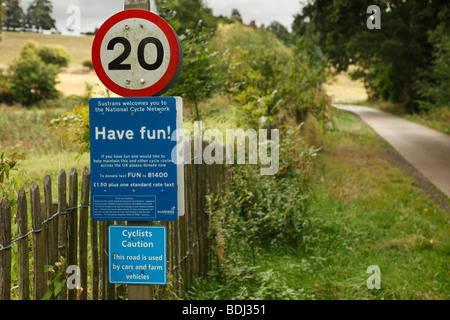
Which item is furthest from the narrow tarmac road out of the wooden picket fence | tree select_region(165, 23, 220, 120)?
the wooden picket fence

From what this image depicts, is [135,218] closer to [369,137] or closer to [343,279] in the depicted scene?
[343,279]

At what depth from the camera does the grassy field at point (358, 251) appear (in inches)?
→ 178

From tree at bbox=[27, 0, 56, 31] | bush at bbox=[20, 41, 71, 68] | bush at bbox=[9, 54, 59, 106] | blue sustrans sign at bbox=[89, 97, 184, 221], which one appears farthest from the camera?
tree at bbox=[27, 0, 56, 31]

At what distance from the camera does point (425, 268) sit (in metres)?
5.27

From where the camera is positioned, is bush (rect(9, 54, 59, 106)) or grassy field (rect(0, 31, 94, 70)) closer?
bush (rect(9, 54, 59, 106))

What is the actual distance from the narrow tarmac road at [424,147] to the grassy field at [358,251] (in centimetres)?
154

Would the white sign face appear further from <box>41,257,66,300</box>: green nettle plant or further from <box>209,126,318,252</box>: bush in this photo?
<box>209,126,318,252</box>: bush

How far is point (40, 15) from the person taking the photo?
59.9 m

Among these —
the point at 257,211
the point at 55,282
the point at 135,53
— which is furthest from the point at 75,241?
the point at 257,211

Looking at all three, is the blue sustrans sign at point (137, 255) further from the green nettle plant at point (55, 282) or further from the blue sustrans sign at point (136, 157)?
the green nettle plant at point (55, 282)

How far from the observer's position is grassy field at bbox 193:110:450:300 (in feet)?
14.9

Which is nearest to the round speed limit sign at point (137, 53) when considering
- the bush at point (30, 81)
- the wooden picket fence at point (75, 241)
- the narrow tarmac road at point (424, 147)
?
the wooden picket fence at point (75, 241)

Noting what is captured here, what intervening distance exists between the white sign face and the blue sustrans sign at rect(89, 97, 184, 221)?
0.16 m

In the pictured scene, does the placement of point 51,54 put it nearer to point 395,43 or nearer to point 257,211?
point 395,43
